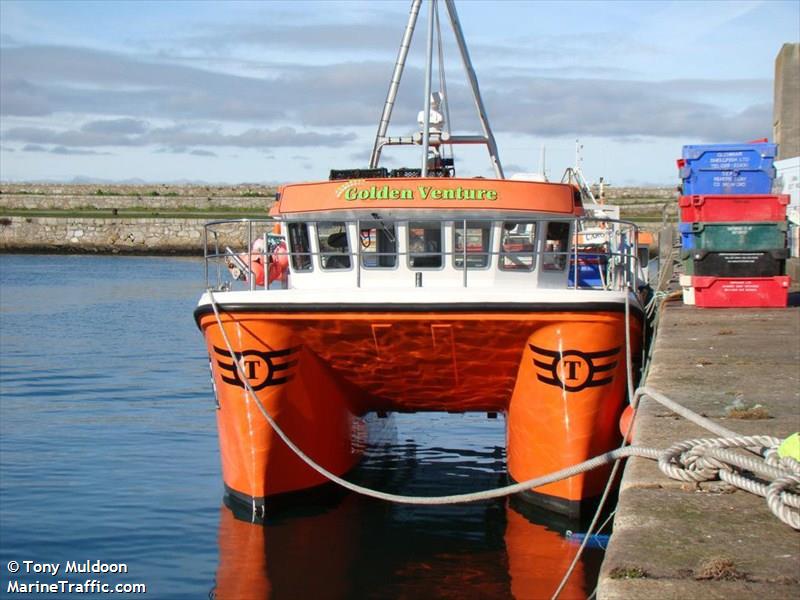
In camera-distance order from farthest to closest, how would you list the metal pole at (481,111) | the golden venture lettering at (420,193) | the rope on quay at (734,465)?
the metal pole at (481,111) → the golden venture lettering at (420,193) → the rope on quay at (734,465)

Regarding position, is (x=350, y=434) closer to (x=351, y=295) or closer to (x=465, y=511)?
(x=465, y=511)

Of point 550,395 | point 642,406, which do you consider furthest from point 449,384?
point 642,406

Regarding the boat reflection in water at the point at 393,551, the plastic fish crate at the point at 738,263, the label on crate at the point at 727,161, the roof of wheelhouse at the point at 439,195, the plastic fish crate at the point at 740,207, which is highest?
the label on crate at the point at 727,161

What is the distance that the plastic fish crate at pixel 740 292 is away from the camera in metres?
13.1

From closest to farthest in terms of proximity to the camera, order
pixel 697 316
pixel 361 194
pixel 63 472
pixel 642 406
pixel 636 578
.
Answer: pixel 636 578 < pixel 642 406 < pixel 361 194 < pixel 63 472 < pixel 697 316

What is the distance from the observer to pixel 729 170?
1405 centimetres

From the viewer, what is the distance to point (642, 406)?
704 centimetres

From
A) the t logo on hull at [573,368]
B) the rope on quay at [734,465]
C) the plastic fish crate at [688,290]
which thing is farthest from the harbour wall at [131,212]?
the rope on quay at [734,465]

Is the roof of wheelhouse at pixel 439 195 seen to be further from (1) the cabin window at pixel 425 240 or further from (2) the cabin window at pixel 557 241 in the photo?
(2) the cabin window at pixel 557 241

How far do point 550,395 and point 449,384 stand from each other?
1061 mm

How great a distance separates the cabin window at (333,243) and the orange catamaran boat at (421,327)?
0.01 metres

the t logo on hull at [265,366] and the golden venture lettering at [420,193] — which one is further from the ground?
the golden venture lettering at [420,193]

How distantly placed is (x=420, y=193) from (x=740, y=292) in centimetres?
533

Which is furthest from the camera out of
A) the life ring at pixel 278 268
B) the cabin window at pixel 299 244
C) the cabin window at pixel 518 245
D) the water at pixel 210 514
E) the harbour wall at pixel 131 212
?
the harbour wall at pixel 131 212
